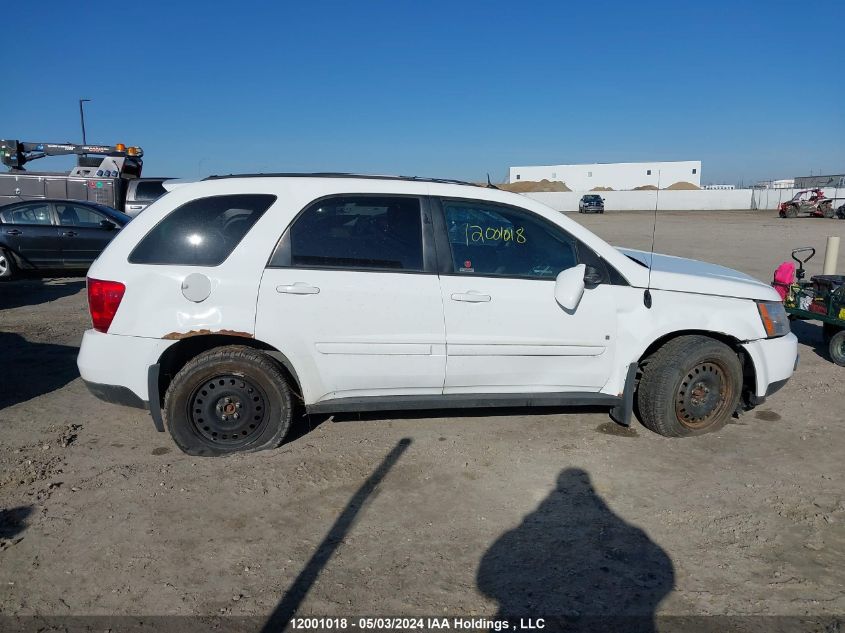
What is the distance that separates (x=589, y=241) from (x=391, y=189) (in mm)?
1366

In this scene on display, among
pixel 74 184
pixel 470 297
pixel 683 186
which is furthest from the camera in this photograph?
pixel 683 186

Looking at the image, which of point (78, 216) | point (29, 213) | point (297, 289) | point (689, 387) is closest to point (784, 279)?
point (689, 387)

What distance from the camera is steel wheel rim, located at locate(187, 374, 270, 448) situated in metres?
4.16

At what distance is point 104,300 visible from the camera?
405 centimetres

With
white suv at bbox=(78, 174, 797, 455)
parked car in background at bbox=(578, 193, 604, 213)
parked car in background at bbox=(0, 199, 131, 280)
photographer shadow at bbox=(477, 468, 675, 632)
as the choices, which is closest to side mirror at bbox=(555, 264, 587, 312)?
white suv at bbox=(78, 174, 797, 455)

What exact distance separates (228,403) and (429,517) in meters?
1.54

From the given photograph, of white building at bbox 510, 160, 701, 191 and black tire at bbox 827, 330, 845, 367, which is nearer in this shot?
black tire at bbox 827, 330, 845, 367

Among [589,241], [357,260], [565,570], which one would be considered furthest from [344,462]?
[589,241]

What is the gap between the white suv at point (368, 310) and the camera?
404cm

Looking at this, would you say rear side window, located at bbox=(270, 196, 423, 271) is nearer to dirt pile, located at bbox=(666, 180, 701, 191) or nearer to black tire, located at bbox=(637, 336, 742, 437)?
black tire, located at bbox=(637, 336, 742, 437)

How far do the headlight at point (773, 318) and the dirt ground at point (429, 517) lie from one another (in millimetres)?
756

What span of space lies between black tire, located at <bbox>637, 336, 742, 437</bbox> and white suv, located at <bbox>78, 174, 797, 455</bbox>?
0.02 metres

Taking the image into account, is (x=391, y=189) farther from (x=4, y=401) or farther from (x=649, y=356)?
(x=4, y=401)

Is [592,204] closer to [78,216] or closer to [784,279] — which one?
[78,216]
